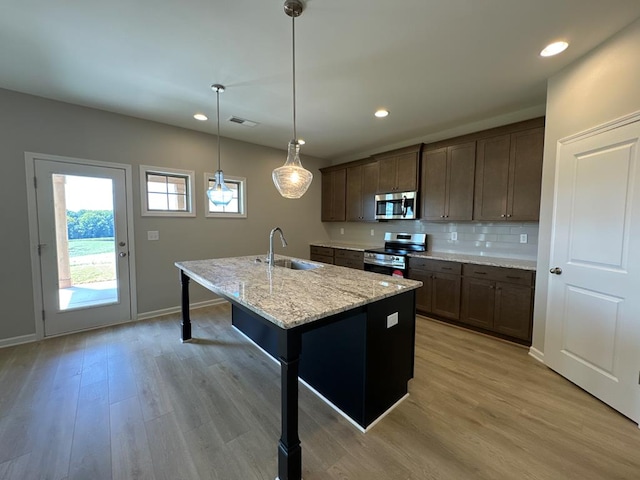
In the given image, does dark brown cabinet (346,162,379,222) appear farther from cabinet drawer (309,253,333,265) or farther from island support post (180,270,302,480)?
island support post (180,270,302,480)

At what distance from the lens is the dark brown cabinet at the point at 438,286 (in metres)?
3.34

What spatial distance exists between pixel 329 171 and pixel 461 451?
4.76 m

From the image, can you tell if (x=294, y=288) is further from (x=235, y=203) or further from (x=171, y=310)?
(x=235, y=203)

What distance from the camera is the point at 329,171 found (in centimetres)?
544

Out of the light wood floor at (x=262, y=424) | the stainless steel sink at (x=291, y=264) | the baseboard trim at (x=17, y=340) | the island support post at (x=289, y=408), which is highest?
the stainless steel sink at (x=291, y=264)

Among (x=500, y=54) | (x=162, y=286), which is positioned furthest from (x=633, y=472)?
(x=162, y=286)

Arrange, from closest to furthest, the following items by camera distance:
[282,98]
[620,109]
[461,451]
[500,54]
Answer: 1. [461,451]
2. [620,109]
3. [500,54]
4. [282,98]

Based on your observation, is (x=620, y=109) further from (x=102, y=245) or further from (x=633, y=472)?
(x=102, y=245)

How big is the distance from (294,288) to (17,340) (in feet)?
11.0

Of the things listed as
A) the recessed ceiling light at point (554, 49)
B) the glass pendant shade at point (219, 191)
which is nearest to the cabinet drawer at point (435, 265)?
the recessed ceiling light at point (554, 49)

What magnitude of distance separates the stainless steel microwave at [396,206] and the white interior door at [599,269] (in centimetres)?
182

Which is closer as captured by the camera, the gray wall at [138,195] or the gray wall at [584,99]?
the gray wall at [584,99]

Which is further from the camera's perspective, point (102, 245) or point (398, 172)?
point (398, 172)

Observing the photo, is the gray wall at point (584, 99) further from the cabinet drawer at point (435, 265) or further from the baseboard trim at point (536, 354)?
the cabinet drawer at point (435, 265)
